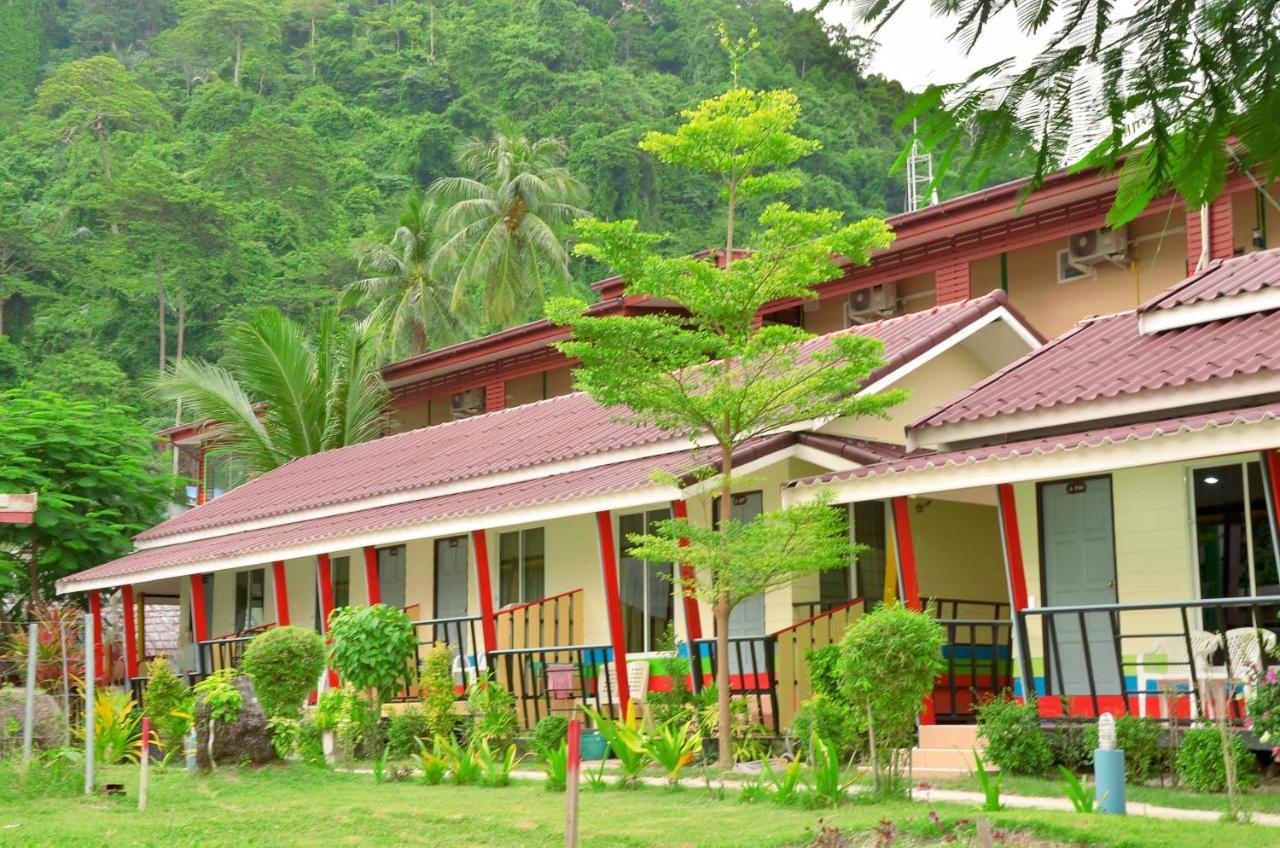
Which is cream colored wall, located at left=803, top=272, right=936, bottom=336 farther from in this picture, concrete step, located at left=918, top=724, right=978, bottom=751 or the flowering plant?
the flowering plant

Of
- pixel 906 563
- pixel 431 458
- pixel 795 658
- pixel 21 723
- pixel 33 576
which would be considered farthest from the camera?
pixel 33 576

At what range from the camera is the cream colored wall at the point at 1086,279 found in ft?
68.8

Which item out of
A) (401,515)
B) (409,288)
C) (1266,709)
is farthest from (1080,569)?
(409,288)

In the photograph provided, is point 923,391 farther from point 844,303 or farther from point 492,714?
point 844,303

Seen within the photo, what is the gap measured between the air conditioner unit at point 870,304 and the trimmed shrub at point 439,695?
10540mm

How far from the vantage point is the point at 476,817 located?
10414mm

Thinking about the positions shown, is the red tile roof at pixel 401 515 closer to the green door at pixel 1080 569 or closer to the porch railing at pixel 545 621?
the porch railing at pixel 545 621

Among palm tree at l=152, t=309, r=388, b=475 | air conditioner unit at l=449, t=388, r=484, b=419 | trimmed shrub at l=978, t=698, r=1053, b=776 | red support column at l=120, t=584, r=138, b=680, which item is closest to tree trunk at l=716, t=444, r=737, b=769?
trimmed shrub at l=978, t=698, r=1053, b=776

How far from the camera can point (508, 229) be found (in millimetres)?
44844

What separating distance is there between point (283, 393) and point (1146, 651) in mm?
22793

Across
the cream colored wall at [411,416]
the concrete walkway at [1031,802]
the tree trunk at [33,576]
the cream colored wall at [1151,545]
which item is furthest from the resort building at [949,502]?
the cream colored wall at [411,416]

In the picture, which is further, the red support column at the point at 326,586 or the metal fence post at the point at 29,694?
the red support column at the point at 326,586

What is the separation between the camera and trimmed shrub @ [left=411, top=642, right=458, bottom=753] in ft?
52.6

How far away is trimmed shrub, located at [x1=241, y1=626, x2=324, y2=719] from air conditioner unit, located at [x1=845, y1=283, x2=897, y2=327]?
1128cm
